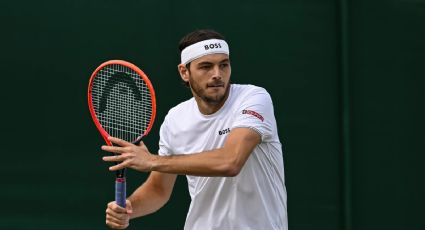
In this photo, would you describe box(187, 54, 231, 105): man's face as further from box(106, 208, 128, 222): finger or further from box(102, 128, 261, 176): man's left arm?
box(106, 208, 128, 222): finger

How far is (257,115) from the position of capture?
380 centimetres

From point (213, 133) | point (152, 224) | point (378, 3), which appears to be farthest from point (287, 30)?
point (213, 133)

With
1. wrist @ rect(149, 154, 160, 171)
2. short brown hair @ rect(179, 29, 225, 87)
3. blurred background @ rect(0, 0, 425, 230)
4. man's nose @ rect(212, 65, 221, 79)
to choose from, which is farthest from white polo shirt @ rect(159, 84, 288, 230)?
blurred background @ rect(0, 0, 425, 230)

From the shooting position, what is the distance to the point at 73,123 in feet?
16.8

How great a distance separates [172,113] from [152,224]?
3.80ft

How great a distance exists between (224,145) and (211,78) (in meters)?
0.35

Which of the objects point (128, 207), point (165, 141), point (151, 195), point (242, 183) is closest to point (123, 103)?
point (165, 141)

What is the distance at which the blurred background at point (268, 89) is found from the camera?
5047 millimetres

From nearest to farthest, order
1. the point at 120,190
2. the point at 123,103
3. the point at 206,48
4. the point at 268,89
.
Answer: the point at 120,190 < the point at 206,48 < the point at 123,103 < the point at 268,89

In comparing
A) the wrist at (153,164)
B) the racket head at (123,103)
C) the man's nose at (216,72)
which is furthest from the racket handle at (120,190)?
the man's nose at (216,72)

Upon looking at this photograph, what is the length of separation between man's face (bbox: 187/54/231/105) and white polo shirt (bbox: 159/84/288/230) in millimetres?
80

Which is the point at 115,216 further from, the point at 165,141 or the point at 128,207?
the point at 165,141

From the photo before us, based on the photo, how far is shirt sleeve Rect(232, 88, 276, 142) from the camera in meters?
3.76

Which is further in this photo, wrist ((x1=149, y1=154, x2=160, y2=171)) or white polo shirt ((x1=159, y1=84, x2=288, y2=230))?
white polo shirt ((x1=159, y1=84, x2=288, y2=230))
